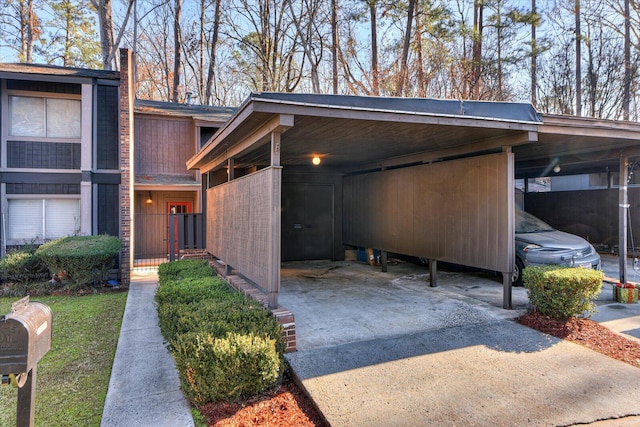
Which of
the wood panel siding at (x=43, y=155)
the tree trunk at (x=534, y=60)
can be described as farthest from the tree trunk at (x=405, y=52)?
the wood panel siding at (x=43, y=155)

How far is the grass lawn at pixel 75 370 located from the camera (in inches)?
118

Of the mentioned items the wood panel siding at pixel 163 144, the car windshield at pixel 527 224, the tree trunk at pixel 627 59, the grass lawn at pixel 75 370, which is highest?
the tree trunk at pixel 627 59

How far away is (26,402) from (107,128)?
858cm

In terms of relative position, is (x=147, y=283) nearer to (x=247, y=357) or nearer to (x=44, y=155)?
(x=44, y=155)

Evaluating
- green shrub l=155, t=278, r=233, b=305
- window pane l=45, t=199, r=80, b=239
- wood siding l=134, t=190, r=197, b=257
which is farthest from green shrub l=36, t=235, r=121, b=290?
wood siding l=134, t=190, r=197, b=257

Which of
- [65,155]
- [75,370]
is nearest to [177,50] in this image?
[65,155]

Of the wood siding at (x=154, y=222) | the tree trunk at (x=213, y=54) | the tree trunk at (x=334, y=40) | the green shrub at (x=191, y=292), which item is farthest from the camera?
the tree trunk at (x=213, y=54)

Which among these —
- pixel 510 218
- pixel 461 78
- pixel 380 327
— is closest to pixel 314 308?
pixel 380 327

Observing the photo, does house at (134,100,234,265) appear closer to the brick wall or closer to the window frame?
the window frame

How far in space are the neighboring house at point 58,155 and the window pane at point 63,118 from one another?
0.8 inches

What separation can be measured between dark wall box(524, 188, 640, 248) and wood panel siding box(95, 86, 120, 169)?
1305 centimetres

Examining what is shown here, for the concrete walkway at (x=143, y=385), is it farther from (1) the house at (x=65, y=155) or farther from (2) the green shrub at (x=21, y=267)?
(1) the house at (x=65, y=155)

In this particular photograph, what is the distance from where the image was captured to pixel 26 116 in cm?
873

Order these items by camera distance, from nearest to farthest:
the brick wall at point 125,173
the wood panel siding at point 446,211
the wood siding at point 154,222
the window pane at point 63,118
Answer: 1. the wood panel siding at point 446,211
2. the brick wall at point 125,173
3. the window pane at point 63,118
4. the wood siding at point 154,222
